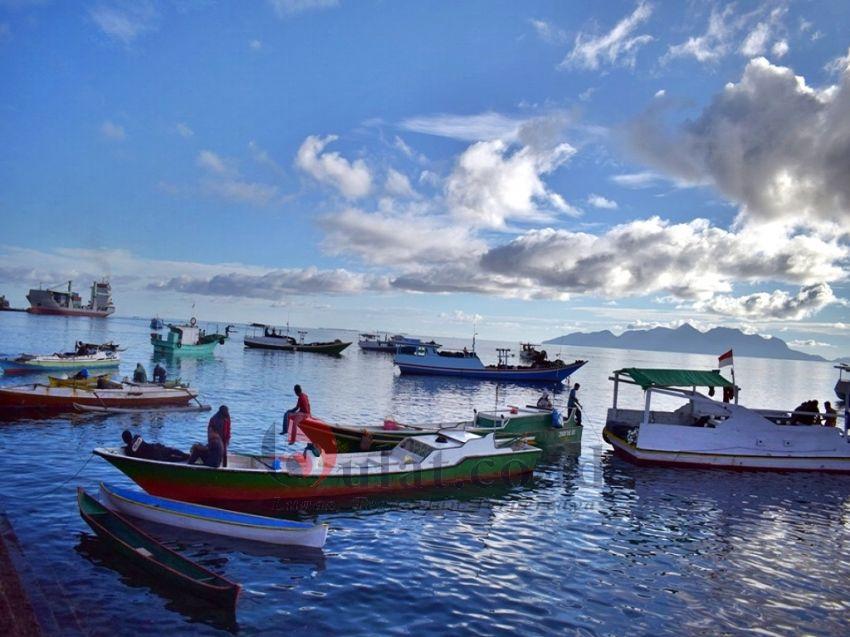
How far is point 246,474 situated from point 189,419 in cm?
1531

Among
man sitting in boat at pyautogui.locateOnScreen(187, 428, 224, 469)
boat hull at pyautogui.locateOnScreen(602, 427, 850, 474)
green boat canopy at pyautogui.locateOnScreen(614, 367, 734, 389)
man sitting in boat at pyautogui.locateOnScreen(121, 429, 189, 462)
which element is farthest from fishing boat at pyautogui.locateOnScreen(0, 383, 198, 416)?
boat hull at pyautogui.locateOnScreen(602, 427, 850, 474)

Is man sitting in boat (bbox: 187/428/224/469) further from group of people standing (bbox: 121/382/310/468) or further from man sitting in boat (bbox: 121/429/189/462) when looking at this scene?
man sitting in boat (bbox: 121/429/189/462)

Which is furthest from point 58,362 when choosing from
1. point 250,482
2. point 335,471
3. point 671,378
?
point 671,378

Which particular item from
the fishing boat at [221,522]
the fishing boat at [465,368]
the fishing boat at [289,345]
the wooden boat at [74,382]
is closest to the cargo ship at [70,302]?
the fishing boat at [289,345]

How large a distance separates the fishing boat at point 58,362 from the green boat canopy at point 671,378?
4343 cm

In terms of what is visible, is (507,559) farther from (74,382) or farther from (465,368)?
(465,368)

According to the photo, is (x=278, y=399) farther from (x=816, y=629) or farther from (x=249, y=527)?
(x=816, y=629)

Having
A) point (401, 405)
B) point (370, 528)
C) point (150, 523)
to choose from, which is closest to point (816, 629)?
point (370, 528)

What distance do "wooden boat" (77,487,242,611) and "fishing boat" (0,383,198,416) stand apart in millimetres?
16826

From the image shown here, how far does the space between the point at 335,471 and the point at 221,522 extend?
4.21 metres

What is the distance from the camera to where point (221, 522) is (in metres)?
13.1

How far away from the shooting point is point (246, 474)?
15398mm

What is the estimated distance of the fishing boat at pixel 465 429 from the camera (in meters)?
20.2

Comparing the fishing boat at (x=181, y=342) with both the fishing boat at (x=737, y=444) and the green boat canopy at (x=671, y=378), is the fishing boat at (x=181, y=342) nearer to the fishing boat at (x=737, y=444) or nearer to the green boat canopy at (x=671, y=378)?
the green boat canopy at (x=671, y=378)
